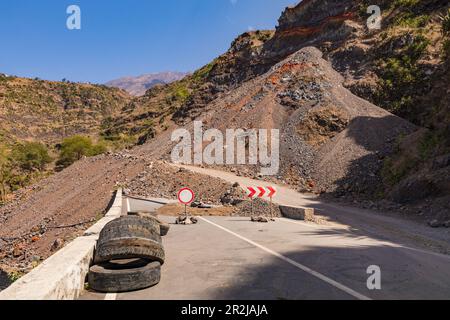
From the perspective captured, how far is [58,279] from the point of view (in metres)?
4.91

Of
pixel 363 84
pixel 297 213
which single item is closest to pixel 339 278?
pixel 297 213

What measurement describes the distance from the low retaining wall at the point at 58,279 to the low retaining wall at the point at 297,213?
11863 mm

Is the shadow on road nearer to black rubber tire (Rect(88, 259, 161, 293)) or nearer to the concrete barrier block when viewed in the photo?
black rubber tire (Rect(88, 259, 161, 293))

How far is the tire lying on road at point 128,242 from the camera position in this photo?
6.49m

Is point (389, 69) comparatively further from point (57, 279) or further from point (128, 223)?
point (57, 279)

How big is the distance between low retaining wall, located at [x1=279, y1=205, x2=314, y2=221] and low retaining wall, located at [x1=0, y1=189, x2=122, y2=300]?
467 inches

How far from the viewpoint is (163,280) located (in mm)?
6461

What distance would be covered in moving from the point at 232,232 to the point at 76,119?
138 m

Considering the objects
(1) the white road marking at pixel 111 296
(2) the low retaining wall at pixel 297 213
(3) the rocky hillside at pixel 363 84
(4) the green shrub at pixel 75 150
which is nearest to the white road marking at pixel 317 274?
(1) the white road marking at pixel 111 296

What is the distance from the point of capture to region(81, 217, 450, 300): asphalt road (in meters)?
5.48

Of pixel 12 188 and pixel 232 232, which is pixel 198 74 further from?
pixel 232 232

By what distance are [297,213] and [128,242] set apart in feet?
40.4

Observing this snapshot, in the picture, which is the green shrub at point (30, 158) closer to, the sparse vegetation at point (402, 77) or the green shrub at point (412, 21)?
the sparse vegetation at point (402, 77)
